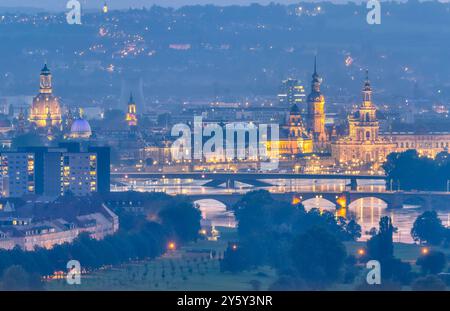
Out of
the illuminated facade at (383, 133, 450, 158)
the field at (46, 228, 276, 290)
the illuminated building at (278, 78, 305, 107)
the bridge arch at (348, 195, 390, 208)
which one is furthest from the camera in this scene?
the illuminated building at (278, 78, 305, 107)

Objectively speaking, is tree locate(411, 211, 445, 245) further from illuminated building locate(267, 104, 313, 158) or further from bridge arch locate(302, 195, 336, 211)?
illuminated building locate(267, 104, 313, 158)

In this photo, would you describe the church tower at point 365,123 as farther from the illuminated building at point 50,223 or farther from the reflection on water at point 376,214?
the illuminated building at point 50,223

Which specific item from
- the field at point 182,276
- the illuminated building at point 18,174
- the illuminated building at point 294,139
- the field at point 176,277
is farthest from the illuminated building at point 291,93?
the field at point 176,277

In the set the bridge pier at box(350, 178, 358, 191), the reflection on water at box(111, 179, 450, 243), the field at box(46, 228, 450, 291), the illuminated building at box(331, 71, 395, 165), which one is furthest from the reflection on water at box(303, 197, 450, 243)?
the illuminated building at box(331, 71, 395, 165)

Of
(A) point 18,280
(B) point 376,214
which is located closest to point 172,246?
(A) point 18,280

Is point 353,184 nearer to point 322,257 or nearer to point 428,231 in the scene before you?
point 428,231
